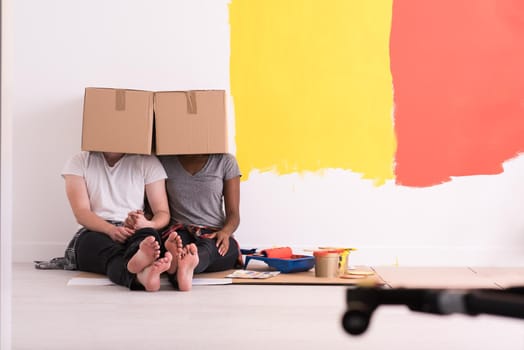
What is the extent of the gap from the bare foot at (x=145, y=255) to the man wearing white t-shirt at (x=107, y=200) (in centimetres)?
29

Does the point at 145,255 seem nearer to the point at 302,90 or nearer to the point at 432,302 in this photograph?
the point at 302,90

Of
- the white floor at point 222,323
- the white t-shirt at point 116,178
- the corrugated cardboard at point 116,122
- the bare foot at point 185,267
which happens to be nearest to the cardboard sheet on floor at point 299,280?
the white floor at point 222,323

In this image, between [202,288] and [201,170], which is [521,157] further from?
[202,288]

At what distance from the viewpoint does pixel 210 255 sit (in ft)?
9.24

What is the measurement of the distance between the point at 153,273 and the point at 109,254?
1.38 ft

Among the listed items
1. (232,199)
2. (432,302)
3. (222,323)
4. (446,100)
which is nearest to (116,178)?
(232,199)

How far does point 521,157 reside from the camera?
135 inches

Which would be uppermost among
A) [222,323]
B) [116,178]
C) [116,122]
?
[116,122]

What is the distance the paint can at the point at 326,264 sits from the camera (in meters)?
2.82

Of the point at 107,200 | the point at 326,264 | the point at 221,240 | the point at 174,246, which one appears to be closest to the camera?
the point at 174,246

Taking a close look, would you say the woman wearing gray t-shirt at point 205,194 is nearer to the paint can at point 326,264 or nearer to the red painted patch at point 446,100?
the paint can at point 326,264

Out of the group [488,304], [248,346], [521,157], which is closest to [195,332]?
[248,346]

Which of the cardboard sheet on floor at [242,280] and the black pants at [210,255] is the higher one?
the black pants at [210,255]

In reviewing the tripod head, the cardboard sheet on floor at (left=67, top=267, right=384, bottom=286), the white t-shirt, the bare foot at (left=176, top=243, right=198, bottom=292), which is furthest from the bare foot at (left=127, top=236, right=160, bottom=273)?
the tripod head
